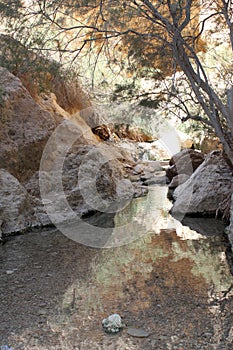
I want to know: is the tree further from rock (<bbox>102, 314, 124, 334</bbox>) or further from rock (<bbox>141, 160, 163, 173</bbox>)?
rock (<bbox>141, 160, 163, 173</bbox>)

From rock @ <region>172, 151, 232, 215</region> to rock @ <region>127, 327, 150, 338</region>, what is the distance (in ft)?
12.5

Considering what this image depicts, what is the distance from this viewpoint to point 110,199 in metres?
7.79

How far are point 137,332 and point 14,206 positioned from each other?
3.59 metres

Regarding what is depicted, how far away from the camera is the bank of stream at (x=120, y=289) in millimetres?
2777

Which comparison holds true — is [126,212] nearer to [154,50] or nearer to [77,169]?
[77,169]

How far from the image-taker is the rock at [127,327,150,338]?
2773 millimetres

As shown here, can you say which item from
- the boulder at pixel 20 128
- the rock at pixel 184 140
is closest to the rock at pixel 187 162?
the boulder at pixel 20 128

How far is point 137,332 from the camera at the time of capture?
2.82 meters

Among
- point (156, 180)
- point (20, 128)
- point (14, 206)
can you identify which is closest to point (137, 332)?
point (14, 206)

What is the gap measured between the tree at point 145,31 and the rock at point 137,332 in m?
3.26

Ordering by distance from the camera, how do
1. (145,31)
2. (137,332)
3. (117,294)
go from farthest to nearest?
1. (145,31)
2. (117,294)
3. (137,332)

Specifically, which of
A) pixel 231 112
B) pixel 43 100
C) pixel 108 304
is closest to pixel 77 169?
pixel 43 100

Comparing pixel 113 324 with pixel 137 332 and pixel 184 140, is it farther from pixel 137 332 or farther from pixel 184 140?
pixel 184 140

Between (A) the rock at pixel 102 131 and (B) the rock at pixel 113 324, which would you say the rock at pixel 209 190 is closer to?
(B) the rock at pixel 113 324
